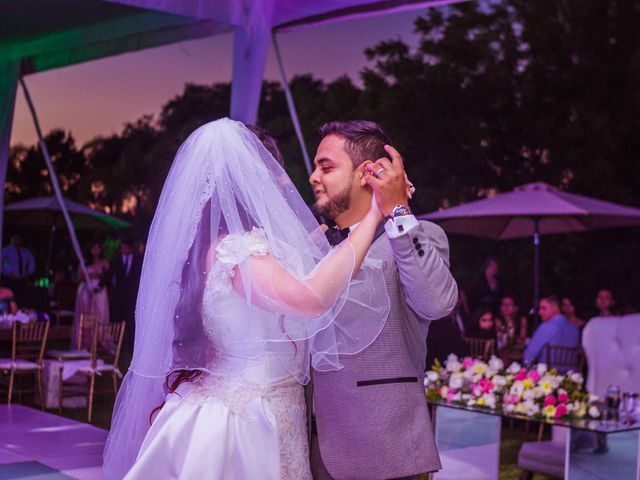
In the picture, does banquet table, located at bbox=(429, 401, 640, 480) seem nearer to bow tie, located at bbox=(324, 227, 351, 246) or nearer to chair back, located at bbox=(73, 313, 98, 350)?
bow tie, located at bbox=(324, 227, 351, 246)

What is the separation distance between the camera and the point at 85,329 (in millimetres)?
9562

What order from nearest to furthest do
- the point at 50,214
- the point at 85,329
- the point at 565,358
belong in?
1. the point at 565,358
2. the point at 85,329
3. the point at 50,214

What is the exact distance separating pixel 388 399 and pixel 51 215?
14.8 m

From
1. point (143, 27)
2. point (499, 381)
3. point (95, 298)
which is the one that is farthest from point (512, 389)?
point (95, 298)

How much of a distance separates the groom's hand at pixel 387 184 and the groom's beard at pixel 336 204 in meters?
0.21

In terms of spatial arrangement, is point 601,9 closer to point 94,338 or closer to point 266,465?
point 94,338

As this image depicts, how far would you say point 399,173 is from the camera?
228cm

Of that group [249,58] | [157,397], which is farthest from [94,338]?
[157,397]

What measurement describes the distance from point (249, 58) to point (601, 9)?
490 inches

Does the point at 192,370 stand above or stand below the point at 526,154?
below

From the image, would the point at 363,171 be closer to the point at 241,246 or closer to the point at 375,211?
the point at 375,211

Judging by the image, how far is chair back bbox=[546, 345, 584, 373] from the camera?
307 inches

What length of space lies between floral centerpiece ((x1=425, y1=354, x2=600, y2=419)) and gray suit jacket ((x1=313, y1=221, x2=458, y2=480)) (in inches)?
101

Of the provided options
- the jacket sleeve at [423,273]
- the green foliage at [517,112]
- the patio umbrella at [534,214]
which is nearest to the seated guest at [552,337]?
the patio umbrella at [534,214]
